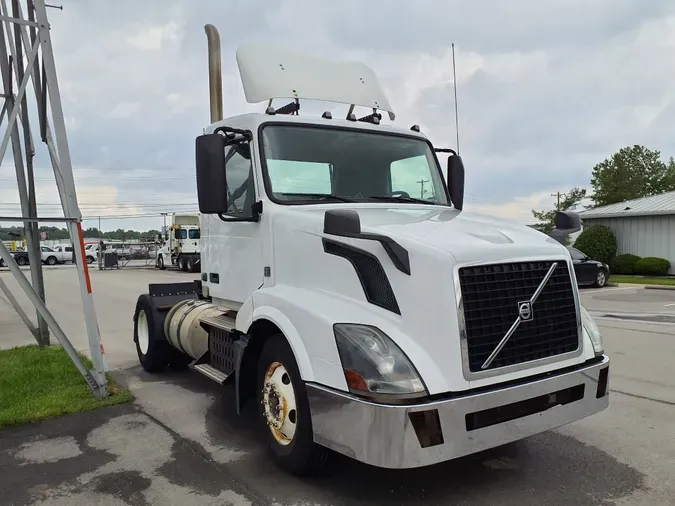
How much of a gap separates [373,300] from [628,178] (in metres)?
50.9

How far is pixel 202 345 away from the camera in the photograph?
5473mm

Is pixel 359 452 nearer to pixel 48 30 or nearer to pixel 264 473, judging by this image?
pixel 264 473

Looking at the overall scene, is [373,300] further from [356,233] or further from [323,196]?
[323,196]

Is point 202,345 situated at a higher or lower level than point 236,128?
lower

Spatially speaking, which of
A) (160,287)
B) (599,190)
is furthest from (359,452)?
(599,190)

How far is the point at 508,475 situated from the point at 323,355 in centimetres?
159

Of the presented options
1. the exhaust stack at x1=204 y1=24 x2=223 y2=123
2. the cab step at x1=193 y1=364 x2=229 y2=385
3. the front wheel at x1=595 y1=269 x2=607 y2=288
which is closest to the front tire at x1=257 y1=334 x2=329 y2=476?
the cab step at x1=193 y1=364 x2=229 y2=385

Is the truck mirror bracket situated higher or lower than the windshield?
lower

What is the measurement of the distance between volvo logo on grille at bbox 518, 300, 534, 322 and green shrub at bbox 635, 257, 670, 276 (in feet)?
78.0

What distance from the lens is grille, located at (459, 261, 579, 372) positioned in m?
3.23

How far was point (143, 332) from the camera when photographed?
7105 millimetres

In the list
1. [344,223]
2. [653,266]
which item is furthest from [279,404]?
[653,266]

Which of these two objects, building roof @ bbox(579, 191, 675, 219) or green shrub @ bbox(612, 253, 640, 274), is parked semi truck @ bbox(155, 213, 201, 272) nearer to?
building roof @ bbox(579, 191, 675, 219)

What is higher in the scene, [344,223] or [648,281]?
[344,223]
